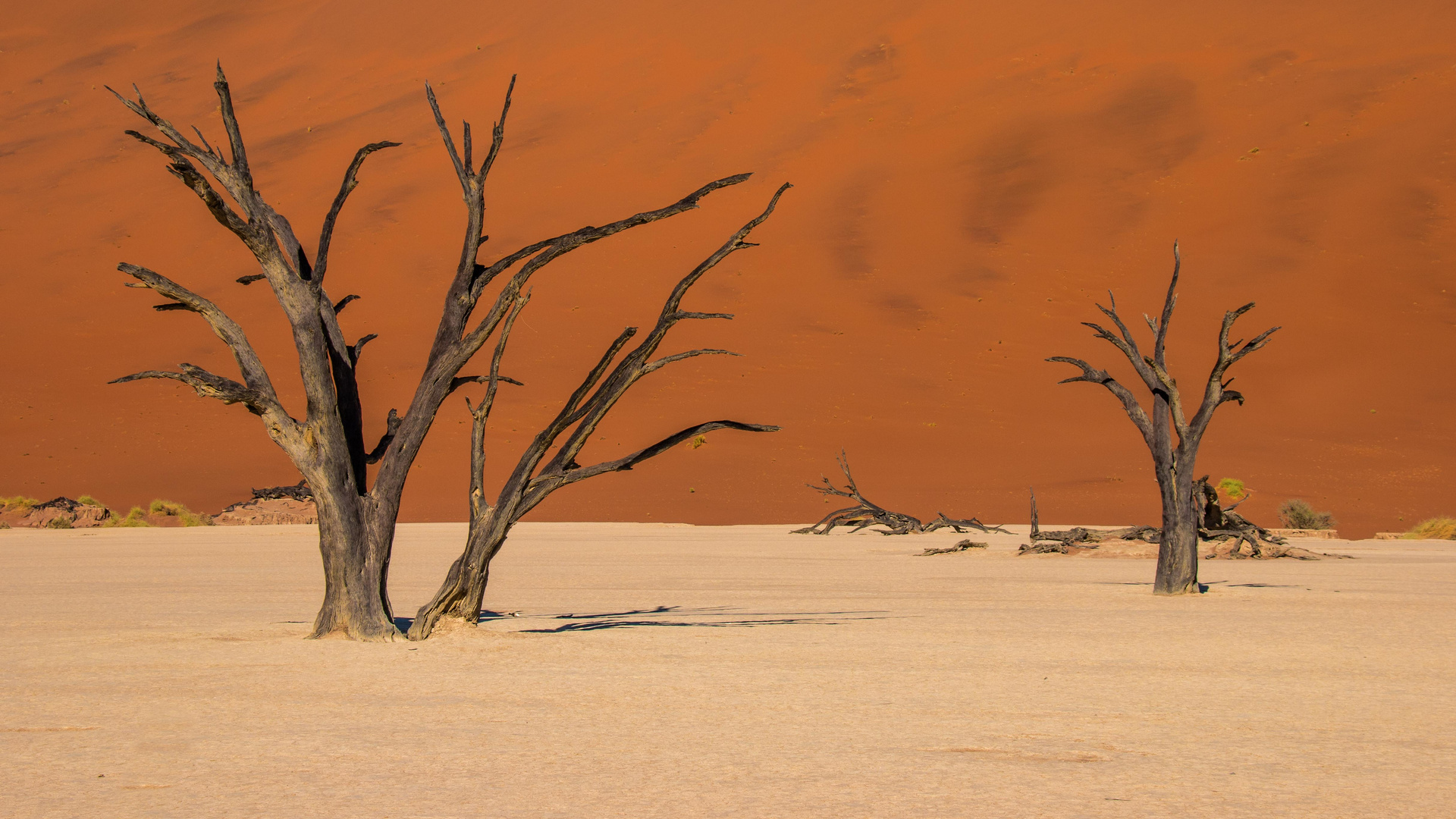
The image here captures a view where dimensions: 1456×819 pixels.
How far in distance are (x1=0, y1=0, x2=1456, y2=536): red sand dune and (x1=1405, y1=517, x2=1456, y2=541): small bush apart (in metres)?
1.93

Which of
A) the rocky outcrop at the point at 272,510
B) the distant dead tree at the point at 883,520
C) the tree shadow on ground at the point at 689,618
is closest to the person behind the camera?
the tree shadow on ground at the point at 689,618

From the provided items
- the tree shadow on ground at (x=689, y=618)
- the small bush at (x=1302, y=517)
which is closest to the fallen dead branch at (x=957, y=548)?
the tree shadow on ground at (x=689, y=618)

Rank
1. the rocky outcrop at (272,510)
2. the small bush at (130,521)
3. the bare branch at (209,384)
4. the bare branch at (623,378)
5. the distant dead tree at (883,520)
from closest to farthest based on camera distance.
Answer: the bare branch at (209,384) → the bare branch at (623,378) → the distant dead tree at (883,520) → the small bush at (130,521) → the rocky outcrop at (272,510)

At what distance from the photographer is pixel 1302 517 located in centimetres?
2778

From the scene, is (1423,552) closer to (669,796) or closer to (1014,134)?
(669,796)

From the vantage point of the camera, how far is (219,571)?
1666 centimetres

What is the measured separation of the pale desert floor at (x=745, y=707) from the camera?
14.3 ft

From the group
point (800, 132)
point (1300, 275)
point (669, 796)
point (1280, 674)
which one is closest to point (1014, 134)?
point (800, 132)

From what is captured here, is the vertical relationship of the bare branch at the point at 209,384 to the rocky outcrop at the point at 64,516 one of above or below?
above

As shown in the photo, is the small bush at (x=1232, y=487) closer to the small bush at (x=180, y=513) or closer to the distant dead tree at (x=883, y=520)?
the distant dead tree at (x=883, y=520)

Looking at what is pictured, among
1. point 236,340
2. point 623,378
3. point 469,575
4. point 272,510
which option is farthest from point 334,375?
point 272,510

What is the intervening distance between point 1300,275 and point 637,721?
43157mm

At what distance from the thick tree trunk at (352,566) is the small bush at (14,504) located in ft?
86.8

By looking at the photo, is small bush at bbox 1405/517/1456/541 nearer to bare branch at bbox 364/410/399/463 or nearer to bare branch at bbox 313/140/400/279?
bare branch at bbox 364/410/399/463
